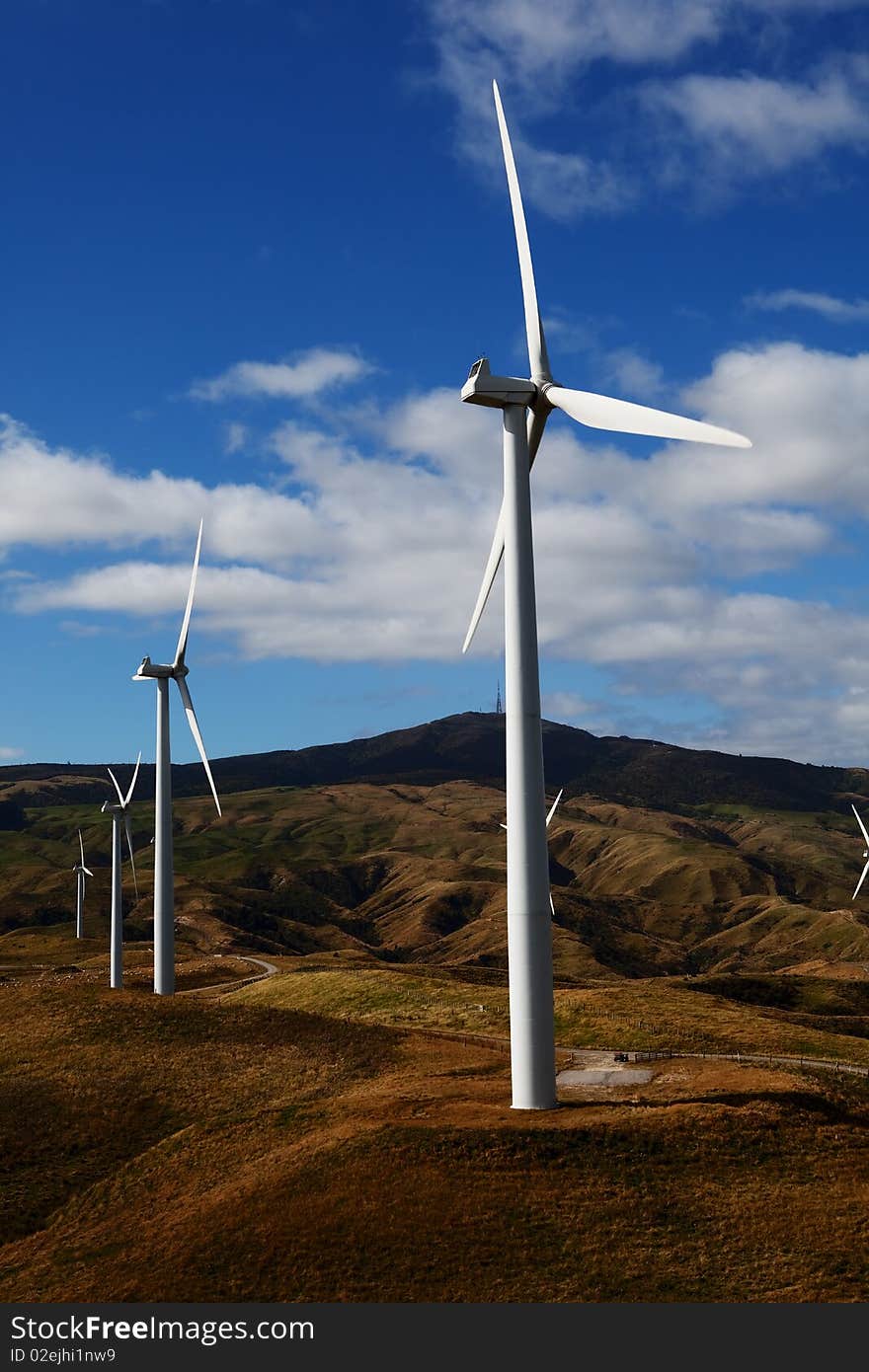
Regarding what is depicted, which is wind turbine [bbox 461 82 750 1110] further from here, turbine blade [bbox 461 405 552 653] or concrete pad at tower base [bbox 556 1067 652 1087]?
concrete pad at tower base [bbox 556 1067 652 1087]

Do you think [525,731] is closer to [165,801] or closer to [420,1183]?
[420,1183]

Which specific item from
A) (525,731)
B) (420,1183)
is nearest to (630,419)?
(525,731)

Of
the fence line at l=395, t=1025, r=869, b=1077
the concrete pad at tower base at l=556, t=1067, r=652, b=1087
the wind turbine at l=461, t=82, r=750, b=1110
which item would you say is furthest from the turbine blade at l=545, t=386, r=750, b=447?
the fence line at l=395, t=1025, r=869, b=1077

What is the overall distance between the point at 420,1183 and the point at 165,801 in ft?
182

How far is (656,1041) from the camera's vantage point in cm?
7975

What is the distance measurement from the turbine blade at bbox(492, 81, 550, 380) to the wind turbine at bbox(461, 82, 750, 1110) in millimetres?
1207

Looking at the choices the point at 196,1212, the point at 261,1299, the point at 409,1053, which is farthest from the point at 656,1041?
the point at 261,1299

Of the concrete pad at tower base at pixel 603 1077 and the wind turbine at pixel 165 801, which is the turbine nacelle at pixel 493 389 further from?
the wind turbine at pixel 165 801

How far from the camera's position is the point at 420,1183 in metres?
42.4

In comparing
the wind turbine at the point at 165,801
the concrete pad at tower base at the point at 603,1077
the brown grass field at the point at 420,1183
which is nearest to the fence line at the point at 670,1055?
the concrete pad at tower base at the point at 603,1077

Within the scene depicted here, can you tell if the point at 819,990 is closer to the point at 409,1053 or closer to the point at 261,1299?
the point at 409,1053

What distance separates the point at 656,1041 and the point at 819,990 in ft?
275

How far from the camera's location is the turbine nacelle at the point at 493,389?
52062mm

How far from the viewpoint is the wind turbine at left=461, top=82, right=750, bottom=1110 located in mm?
48062
